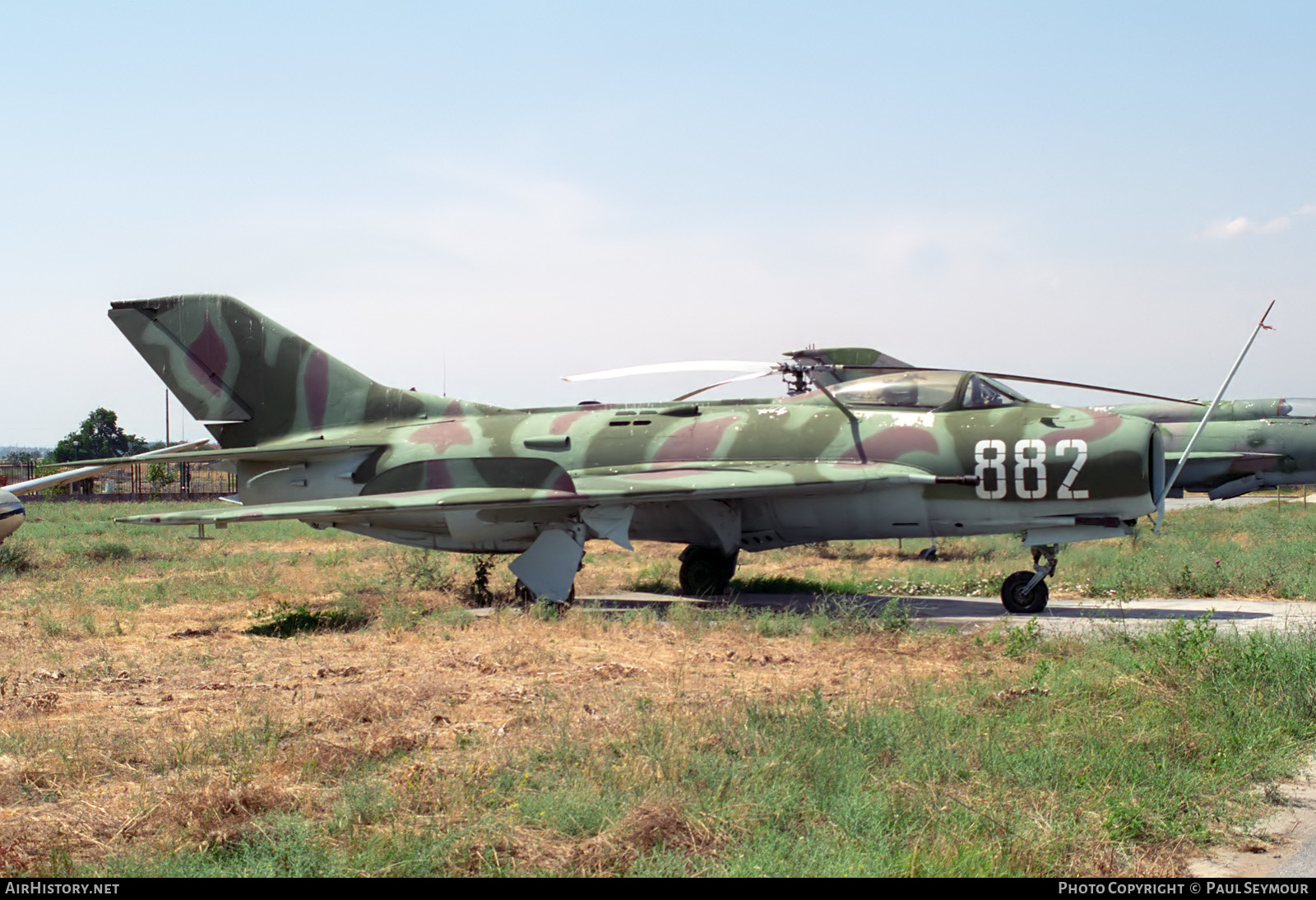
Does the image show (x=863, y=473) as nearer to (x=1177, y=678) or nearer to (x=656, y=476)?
(x=656, y=476)

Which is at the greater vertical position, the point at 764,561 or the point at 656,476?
the point at 656,476

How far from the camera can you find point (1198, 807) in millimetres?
5809

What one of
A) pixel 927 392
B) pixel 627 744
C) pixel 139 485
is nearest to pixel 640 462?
pixel 927 392

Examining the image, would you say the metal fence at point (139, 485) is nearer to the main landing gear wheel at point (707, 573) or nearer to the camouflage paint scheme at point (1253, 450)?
the main landing gear wheel at point (707, 573)

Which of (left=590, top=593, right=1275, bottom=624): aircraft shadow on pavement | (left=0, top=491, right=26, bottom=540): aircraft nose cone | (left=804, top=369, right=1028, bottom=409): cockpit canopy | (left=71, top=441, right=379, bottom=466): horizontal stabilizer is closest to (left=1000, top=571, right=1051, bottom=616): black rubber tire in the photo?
A: (left=590, top=593, right=1275, bottom=624): aircraft shadow on pavement

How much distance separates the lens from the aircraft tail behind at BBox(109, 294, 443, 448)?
16641 millimetres

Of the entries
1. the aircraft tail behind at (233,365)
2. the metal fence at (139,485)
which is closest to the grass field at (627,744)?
the aircraft tail behind at (233,365)

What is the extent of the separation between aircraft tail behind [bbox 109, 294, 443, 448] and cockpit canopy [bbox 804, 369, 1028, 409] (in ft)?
28.4

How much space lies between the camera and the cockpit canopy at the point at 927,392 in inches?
563

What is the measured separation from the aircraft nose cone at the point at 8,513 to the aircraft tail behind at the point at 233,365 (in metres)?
5.38

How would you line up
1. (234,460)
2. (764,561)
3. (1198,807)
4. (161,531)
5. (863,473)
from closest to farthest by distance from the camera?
(1198,807) → (863,473) → (234,460) → (764,561) → (161,531)

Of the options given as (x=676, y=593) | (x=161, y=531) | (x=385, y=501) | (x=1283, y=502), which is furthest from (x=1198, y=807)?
(x=1283, y=502)

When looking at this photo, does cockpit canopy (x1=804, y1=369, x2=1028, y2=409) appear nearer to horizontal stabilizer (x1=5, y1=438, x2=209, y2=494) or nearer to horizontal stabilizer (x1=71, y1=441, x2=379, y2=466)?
horizontal stabilizer (x1=71, y1=441, x2=379, y2=466)

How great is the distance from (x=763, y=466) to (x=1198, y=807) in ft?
29.8
